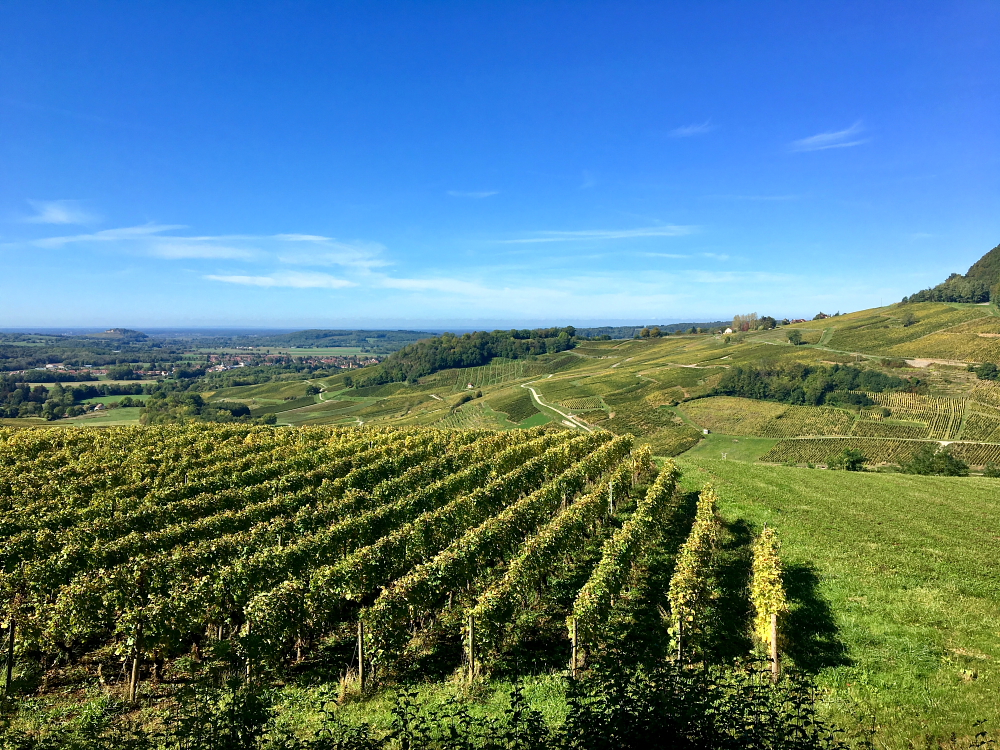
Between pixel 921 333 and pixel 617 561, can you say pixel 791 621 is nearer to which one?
pixel 617 561

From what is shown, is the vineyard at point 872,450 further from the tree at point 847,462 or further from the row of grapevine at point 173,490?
the row of grapevine at point 173,490

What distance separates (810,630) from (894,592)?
481cm

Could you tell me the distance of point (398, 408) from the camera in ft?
453

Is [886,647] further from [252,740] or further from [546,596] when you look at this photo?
[252,740]

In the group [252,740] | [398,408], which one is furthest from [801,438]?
[398,408]

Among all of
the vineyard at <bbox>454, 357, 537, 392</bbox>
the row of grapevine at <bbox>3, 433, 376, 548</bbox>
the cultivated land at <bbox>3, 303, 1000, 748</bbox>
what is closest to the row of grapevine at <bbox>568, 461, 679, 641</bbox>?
the cultivated land at <bbox>3, 303, 1000, 748</bbox>

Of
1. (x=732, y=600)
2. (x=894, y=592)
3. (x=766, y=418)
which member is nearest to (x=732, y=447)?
(x=766, y=418)

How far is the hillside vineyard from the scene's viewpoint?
14.7 metres

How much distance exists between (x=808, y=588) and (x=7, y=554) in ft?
104

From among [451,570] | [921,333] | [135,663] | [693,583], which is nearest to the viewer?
[135,663]

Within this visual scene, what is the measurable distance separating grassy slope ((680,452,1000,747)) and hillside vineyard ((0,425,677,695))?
6.32 m

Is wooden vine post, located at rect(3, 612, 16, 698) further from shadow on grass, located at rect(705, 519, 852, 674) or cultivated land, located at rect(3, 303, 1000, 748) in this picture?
shadow on grass, located at rect(705, 519, 852, 674)

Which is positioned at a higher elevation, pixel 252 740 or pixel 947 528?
pixel 252 740

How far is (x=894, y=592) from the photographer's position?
57.5ft
